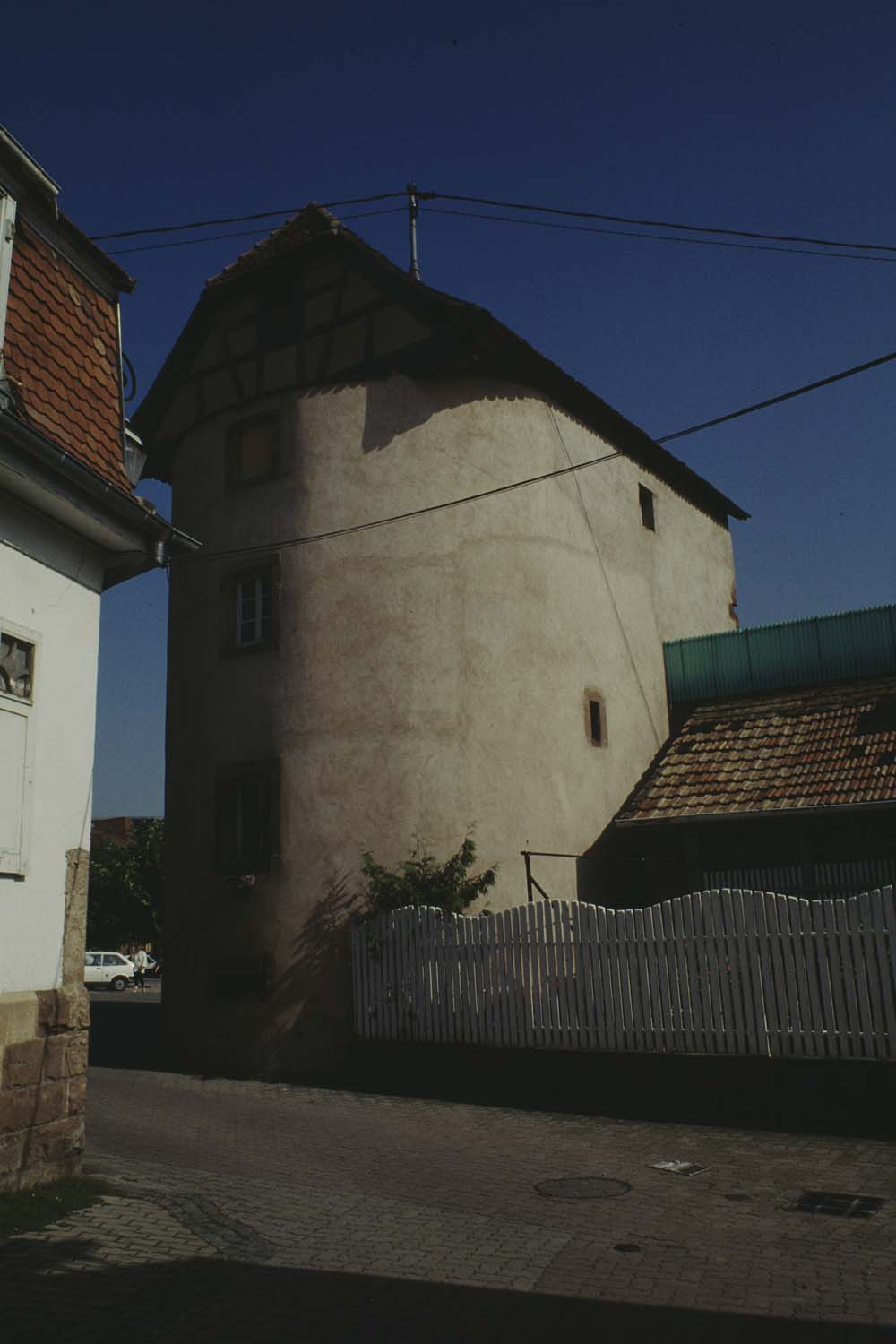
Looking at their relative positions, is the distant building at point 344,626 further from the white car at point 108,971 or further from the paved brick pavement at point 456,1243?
the white car at point 108,971

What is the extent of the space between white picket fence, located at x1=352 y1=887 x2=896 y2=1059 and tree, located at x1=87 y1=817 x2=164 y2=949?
40.3 meters

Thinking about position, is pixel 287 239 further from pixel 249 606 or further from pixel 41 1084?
pixel 41 1084

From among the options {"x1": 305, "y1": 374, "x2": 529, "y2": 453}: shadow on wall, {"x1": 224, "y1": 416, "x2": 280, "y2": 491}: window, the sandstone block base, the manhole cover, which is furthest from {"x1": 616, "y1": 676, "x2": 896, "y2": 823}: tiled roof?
the sandstone block base

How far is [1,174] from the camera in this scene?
8406mm

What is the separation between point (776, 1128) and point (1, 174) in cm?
1072

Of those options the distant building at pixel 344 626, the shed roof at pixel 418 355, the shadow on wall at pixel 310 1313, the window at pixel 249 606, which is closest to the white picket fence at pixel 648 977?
the distant building at pixel 344 626

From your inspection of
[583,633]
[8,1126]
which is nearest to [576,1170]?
[8,1126]

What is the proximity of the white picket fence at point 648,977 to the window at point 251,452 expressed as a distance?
7190mm

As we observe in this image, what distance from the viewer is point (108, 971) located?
4138 cm

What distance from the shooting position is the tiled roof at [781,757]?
16094 millimetres

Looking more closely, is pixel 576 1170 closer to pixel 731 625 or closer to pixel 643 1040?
pixel 643 1040

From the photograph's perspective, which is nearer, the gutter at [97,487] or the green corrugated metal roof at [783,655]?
the gutter at [97,487]

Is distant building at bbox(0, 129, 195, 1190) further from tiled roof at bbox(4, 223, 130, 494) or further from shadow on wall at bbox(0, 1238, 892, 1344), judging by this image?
shadow on wall at bbox(0, 1238, 892, 1344)

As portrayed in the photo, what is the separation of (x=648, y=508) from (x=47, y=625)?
15.3 m
